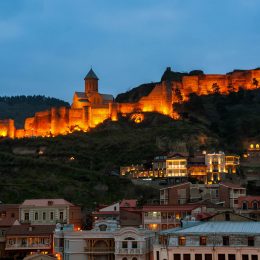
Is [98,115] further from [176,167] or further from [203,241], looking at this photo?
[203,241]

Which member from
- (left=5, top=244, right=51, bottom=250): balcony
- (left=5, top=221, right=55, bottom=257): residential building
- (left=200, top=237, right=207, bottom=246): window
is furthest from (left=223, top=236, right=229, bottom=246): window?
(left=5, top=244, right=51, bottom=250): balcony

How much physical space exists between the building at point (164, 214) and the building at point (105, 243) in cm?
1069

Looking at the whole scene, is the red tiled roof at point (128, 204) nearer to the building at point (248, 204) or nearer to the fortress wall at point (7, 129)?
the building at point (248, 204)

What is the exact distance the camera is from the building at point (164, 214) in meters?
80.3

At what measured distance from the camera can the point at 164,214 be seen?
266 ft

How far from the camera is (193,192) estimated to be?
337ft

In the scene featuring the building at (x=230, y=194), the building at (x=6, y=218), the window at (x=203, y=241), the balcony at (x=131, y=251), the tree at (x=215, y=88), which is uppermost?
the tree at (x=215, y=88)

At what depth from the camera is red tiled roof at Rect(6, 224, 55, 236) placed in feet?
255

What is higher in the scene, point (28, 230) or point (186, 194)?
point (186, 194)

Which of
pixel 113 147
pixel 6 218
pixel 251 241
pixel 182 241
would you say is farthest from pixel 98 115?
pixel 251 241

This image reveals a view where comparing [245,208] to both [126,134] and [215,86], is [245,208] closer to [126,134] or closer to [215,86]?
[126,134]

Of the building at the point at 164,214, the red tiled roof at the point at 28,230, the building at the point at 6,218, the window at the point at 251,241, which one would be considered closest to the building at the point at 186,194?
the building at the point at 164,214

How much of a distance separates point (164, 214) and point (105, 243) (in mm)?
14038

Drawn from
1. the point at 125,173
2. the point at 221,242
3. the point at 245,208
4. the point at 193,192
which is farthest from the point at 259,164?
the point at 221,242
